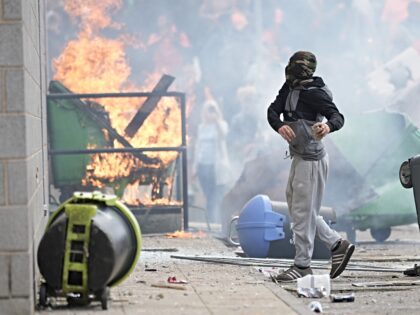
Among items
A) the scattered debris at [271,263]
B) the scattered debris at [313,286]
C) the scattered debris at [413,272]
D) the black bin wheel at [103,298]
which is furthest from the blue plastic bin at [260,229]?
the black bin wheel at [103,298]

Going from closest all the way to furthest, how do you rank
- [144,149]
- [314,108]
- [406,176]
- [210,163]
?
[314,108] → [406,176] → [144,149] → [210,163]

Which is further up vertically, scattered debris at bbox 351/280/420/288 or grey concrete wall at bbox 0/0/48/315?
grey concrete wall at bbox 0/0/48/315

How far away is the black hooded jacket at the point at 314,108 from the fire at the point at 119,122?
7463 millimetres

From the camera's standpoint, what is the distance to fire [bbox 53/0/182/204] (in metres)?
17.7

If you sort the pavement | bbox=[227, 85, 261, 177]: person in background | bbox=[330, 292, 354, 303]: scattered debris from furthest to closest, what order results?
bbox=[227, 85, 261, 177]: person in background, bbox=[330, 292, 354, 303]: scattered debris, the pavement

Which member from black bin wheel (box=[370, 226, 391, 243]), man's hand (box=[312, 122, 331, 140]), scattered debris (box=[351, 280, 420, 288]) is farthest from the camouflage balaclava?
black bin wheel (box=[370, 226, 391, 243])

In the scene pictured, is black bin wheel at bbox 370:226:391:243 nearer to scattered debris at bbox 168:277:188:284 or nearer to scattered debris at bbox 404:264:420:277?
scattered debris at bbox 404:264:420:277

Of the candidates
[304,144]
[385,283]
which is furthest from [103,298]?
[385,283]

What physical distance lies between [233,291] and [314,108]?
1.85 metres

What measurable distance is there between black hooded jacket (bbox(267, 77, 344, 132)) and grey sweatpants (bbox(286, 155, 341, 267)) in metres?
0.34

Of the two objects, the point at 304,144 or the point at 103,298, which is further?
the point at 304,144

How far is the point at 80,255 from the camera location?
8.11 meters

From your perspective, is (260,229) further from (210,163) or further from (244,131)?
(244,131)

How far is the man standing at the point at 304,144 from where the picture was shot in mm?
10195
